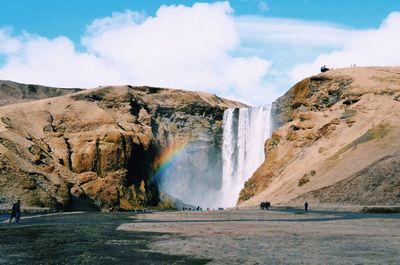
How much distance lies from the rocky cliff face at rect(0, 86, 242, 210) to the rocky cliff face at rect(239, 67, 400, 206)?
25.3 m

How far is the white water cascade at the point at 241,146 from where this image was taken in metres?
105

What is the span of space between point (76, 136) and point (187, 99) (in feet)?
127

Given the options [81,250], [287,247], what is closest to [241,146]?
[287,247]

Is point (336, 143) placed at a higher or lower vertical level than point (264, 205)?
higher

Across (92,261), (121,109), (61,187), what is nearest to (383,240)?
(92,261)

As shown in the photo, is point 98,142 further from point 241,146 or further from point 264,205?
point 264,205

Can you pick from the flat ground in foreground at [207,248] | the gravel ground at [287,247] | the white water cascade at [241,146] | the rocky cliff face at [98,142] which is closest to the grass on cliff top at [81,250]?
the flat ground in foreground at [207,248]

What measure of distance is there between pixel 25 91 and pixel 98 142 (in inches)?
3425

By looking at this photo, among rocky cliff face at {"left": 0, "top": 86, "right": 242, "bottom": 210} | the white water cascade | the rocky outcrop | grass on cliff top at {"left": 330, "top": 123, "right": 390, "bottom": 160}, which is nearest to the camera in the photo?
grass on cliff top at {"left": 330, "top": 123, "right": 390, "bottom": 160}

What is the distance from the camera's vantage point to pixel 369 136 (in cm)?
7219

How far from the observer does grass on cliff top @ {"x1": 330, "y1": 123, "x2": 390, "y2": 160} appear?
234 feet

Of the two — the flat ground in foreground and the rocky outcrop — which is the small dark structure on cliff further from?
the rocky outcrop

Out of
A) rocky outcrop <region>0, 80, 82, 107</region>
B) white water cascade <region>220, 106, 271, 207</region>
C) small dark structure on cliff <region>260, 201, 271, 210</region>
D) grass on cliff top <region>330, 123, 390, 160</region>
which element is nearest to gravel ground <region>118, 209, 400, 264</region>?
small dark structure on cliff <region>260, 201, 271, 210</region>

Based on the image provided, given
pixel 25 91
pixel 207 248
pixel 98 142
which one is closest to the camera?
pixel 207 248
